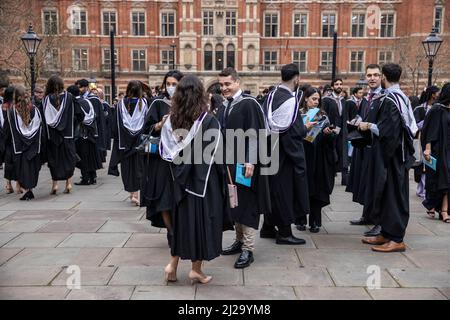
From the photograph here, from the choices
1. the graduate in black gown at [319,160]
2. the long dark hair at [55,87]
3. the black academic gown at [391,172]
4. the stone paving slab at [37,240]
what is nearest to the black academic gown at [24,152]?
the long dark hair at [55,87]

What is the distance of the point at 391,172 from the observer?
204 inches

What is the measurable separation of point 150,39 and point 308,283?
1704 inches

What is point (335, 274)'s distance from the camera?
444cm

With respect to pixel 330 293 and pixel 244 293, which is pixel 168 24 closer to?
pixel 244 293

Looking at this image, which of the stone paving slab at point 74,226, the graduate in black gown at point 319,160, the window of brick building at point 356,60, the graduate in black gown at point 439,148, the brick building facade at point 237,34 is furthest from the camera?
the window of brick building at point 356,60

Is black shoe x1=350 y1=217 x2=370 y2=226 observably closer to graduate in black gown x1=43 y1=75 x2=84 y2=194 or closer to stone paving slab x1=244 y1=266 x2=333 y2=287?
stone paving slab x1=244 y1=266 x2=333 y2=287

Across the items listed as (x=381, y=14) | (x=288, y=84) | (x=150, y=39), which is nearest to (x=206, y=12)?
(x=150, y=39)

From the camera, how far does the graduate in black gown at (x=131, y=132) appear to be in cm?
753

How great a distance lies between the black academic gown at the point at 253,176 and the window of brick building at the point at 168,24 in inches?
1650

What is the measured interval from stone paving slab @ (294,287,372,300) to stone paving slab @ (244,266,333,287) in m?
0.12

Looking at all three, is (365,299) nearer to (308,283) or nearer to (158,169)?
(308,283)

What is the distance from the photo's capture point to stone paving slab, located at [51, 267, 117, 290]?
4.17 metres

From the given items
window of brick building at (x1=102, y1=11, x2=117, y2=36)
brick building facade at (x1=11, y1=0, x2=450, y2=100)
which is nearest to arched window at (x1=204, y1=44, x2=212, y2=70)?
brick building facade at (x1=11, y1=0, x2=450, y2=100)

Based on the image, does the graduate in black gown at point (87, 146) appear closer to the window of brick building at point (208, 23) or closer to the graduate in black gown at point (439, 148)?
the graduate in black gown at point (439, 148)
